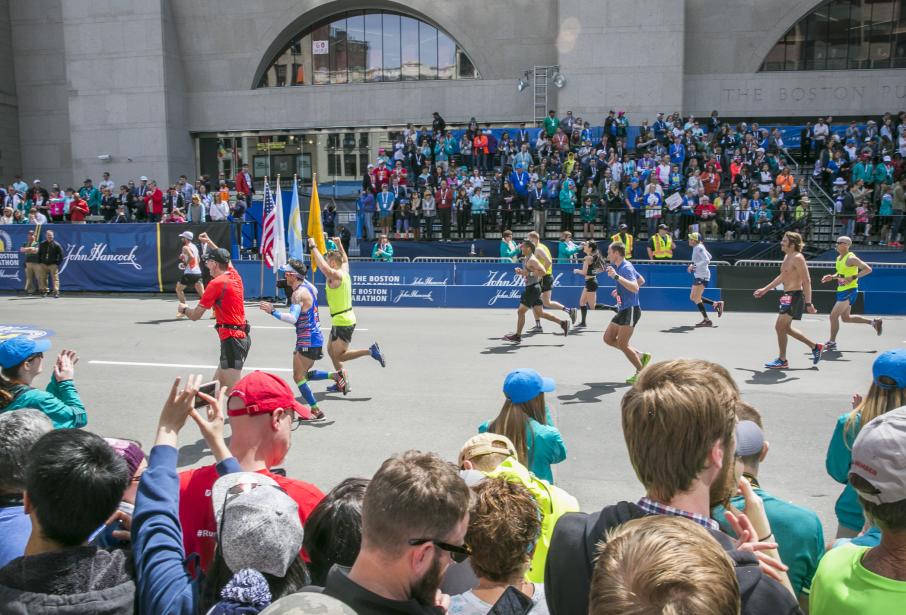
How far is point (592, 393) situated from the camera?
33.7 feet

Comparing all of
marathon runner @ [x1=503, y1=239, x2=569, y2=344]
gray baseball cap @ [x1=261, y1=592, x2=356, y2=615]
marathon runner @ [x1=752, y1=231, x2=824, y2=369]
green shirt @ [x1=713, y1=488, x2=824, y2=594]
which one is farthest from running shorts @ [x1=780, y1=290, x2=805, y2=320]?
gray baseball cap @ [x1=261, y1=592, x2=356, y2=615]

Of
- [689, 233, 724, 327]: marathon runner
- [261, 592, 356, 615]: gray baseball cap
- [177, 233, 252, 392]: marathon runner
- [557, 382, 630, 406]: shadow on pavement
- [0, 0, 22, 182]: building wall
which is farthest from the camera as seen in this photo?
[0, 0, 22, 182]: building wall

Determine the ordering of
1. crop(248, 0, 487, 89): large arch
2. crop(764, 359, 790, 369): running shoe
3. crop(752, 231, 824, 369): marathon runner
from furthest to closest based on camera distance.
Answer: crop(248, 0, 487, 89): large arch < crop(764, 359, 790, 369): running shoe < crop(752, 231, 824, 369): marathon runner

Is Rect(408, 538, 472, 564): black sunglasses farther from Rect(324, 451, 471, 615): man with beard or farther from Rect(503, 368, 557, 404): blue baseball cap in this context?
Rect(503, 368, 557, 404): blue baseball cap

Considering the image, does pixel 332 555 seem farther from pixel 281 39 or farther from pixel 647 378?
pixel 281 39

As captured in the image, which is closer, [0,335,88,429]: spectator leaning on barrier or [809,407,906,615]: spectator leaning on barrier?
Result: [809,407,906,615]: spectator leaning on barrier

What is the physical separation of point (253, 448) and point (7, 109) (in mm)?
40718

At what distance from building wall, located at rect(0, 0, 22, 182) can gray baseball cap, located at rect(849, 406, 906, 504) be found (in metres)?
41.3

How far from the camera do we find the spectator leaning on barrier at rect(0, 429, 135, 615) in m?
2.42

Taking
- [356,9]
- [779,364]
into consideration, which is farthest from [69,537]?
[356,9]

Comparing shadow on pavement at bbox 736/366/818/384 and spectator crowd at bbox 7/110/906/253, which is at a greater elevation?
spectator crowd at bbox 7/110/906/253

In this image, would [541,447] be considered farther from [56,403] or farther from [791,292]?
[791,292]

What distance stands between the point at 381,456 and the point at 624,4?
27448 millimetres

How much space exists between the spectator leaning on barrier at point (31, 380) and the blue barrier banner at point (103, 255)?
704 inches
